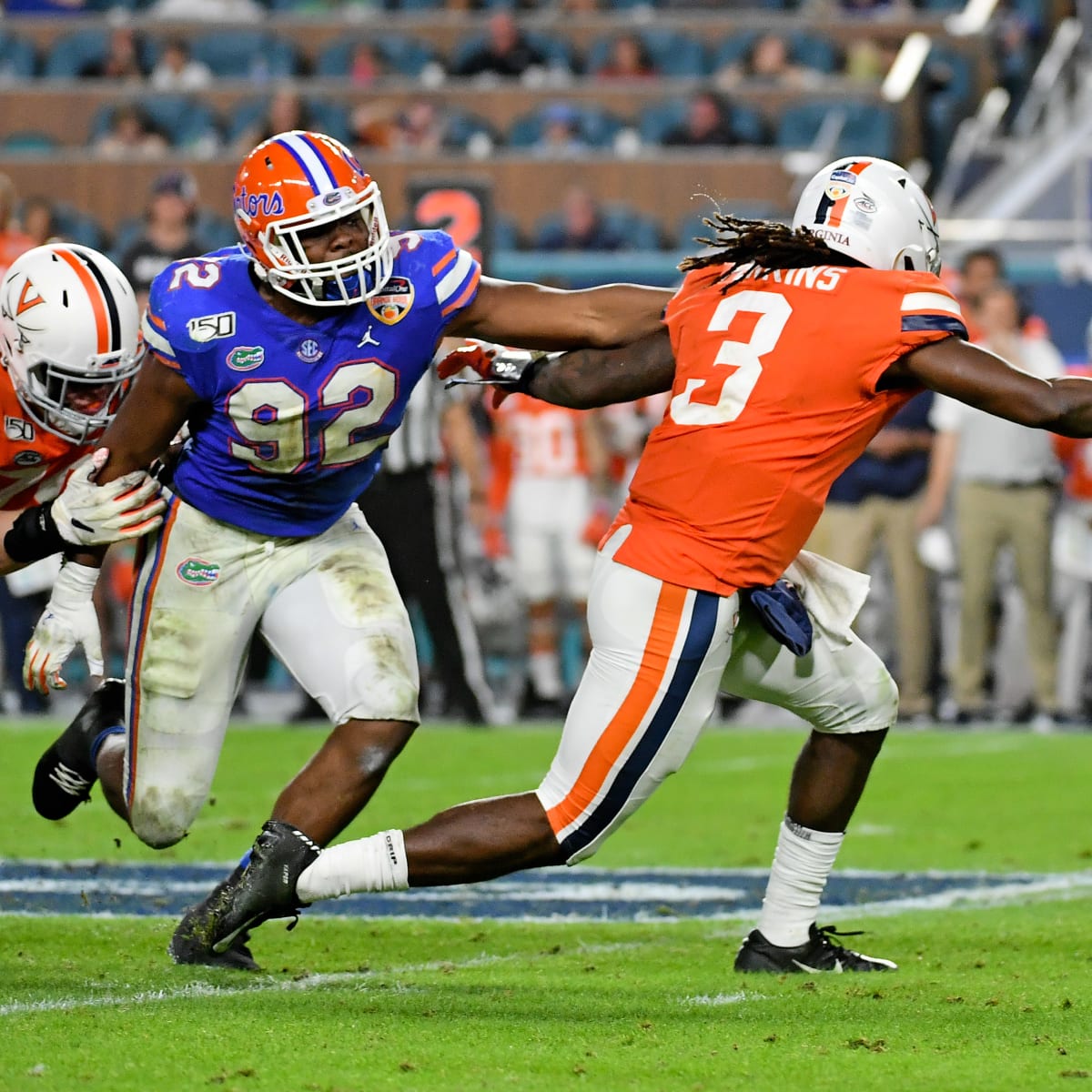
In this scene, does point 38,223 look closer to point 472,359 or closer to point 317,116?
point 317,116

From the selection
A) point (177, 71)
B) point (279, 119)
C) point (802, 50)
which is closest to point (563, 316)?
point (279, 119)

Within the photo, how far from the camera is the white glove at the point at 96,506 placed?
4336 mm

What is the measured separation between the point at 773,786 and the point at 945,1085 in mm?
4487

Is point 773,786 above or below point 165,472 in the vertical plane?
below

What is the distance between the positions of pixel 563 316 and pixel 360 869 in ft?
4.16

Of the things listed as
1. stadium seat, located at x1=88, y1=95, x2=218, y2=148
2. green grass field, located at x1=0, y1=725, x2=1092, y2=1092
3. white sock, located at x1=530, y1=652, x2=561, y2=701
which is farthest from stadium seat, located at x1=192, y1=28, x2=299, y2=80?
green grass field, located at x1=0, y1=725, x2=1092, y2=1092

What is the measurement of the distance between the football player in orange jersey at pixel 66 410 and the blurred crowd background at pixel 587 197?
421 centimetres

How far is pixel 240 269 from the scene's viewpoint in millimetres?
4297

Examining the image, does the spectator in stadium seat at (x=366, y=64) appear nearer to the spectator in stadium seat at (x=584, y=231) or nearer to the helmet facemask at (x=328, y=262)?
the spectator in stadium seat at (x=584, y=231)

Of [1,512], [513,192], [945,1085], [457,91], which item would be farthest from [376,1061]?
[457,91]

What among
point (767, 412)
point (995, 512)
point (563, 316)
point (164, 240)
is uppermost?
point (164, 240)

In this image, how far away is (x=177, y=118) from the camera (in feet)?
45.9

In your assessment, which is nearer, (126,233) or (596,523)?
(596,523)

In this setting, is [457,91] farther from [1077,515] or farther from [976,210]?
[1077,515]
